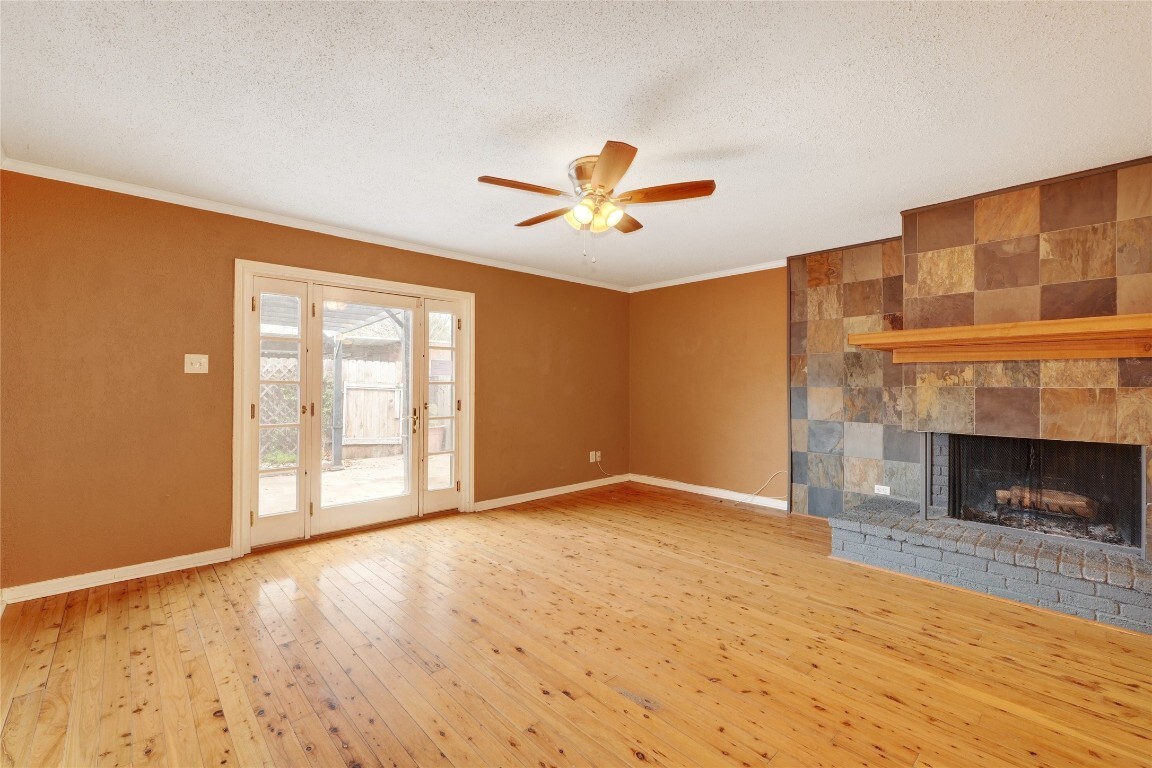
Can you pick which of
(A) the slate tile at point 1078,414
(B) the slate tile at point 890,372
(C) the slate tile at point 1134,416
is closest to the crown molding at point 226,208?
(B) the slate tile at point 890,372

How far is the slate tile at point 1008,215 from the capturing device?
10.6 ft

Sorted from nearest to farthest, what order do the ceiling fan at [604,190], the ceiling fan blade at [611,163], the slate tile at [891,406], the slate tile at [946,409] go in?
the ceiling fan blade at [611,163] < the ceiling fan at [604,190] < the slate tile at [946,409] < the slate tile at [891,406]

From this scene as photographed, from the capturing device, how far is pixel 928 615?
9.39ft

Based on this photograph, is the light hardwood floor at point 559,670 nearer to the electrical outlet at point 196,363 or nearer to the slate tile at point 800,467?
the electrical outlet at point 196,363

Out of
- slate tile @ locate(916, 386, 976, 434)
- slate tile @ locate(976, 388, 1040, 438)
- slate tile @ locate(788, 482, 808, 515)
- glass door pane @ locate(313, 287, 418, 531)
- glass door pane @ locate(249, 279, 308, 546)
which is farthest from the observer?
slate tile @ locate(788, 482, 808, 515)

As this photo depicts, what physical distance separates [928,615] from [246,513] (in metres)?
4.70

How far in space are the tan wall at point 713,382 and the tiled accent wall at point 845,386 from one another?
7.2 inches

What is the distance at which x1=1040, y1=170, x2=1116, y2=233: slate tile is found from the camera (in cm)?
300

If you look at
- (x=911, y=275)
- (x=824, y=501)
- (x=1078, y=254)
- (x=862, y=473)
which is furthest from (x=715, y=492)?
(x=1078, y=254)

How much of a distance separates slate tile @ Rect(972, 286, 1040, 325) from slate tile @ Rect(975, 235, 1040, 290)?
1.6 inches

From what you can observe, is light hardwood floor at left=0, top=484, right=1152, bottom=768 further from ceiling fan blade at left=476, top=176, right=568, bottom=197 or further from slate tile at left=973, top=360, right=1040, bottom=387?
ceiling fan blade at left=476, top=176, right=568, bottom=197

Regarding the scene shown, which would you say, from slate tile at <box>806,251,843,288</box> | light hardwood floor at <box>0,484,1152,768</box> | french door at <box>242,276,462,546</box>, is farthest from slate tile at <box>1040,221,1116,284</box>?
french door at <box>242,276,462,546</box>

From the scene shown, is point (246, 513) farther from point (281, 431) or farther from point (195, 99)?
point (195, 99)

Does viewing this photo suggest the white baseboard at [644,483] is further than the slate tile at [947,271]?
Yes
